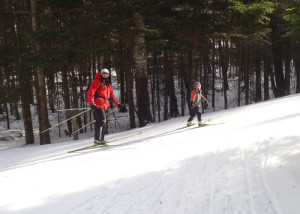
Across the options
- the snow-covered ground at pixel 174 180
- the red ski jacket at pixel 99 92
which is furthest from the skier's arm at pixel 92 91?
the snow-covered ground at pixel 174 180

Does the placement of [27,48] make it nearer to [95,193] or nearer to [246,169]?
[95,193]

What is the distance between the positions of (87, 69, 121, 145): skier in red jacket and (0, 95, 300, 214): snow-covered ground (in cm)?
165

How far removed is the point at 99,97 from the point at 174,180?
4.23 m

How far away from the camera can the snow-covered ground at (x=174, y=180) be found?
3.18 meters

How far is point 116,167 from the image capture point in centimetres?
492

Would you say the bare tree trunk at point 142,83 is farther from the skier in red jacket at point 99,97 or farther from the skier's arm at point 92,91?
the skier's arm at point 92,91

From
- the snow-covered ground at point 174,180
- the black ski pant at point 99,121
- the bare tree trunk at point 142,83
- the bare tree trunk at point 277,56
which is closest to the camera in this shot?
the snow-covered ground at point 174,180

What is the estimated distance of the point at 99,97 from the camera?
7.40m

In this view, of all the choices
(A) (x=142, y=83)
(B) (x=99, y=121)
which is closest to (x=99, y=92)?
(B) (x=99, y=121)

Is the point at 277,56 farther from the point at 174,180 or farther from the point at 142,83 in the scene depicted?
the point at 174,180

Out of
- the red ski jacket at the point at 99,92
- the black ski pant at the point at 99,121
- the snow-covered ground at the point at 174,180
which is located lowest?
the snow-covered ground at the point at 174,180

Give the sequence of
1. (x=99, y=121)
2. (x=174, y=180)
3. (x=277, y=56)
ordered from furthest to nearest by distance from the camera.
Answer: (x=277, y=56)
(x=99, y=121)
(x=174, y=180)

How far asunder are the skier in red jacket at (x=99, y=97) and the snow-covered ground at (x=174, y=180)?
64.9 inches

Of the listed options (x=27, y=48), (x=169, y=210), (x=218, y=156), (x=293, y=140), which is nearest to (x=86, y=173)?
(x=169, y=210)
